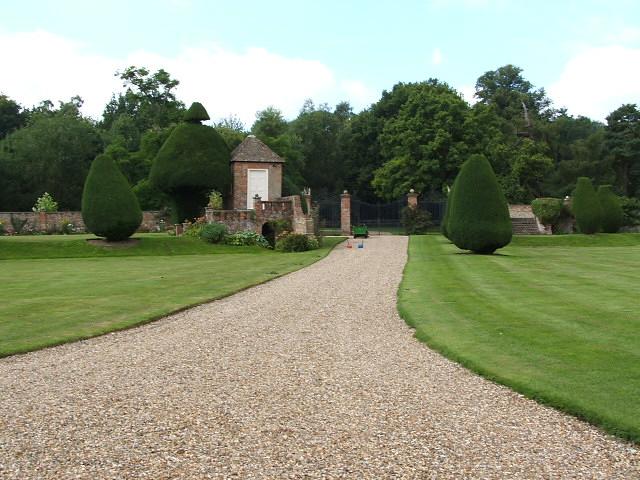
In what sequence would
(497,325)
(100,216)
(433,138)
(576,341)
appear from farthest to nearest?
(433,138) < (100,216) < (497,325) < (576,341)

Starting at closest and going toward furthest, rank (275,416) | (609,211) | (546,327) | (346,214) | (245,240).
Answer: (275,416) < (546,327) < (245,240) < (609,211) < (346,214)

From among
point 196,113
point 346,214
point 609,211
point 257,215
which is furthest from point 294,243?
point 609,211

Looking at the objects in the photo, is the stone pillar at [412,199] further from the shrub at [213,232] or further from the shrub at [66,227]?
the shrub at [66,227]

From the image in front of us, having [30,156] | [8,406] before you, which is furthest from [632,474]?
[30,156]

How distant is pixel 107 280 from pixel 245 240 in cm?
1452

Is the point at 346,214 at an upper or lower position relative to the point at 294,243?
upper

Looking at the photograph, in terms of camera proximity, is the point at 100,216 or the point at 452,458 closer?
the point at 452,458

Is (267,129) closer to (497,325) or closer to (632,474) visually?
(497,325)

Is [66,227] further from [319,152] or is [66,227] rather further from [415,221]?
[319,152]

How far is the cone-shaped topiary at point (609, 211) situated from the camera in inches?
1497

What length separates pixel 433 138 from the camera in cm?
4722

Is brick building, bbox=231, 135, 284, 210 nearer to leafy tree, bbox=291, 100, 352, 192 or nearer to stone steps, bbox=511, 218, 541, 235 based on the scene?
stone steps, bbox=511, 218, 541, 235

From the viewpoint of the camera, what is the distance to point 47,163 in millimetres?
48625

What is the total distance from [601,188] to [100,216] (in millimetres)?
28885
